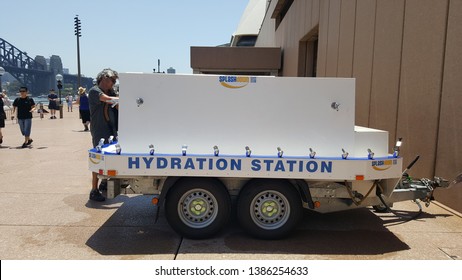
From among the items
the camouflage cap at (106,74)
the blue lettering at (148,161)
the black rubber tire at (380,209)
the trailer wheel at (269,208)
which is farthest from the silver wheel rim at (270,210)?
the camouflage cap at (106,74)

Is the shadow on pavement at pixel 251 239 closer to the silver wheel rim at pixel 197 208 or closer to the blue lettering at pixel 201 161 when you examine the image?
the silver wheel rim at pixel 197 208

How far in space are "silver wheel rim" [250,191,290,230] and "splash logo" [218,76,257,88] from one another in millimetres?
1255

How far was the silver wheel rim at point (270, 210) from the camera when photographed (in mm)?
4293

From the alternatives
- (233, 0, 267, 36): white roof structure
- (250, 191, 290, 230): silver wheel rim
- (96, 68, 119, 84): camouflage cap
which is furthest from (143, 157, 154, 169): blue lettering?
(233, 0, 267, 36): white roof structure

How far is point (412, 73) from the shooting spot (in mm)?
6688

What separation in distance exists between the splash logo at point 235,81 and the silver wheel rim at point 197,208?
1.23 meters

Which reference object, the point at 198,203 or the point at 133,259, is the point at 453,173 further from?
the point at 133,259

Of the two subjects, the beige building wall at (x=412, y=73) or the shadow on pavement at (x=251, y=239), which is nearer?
the shadow on pavement at (x=251, y=239)

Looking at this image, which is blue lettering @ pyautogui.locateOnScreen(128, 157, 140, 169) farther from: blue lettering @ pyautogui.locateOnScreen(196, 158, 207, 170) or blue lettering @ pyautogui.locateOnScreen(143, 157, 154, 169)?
blue lettering @ pyautogui.locateOnScreen(196, 158, 207, 170)

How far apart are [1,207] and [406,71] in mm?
7080

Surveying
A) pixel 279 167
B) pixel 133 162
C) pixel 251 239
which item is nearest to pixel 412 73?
pixel 279 167

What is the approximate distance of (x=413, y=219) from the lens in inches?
207

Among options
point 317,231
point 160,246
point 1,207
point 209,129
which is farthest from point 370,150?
point 1,207

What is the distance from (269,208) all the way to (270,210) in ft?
0.09
